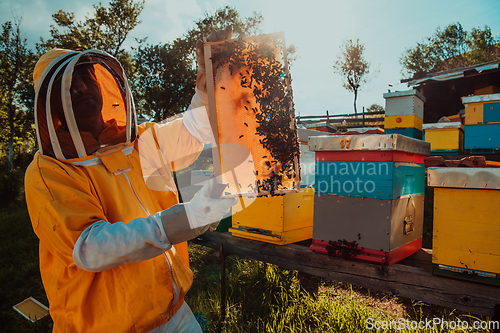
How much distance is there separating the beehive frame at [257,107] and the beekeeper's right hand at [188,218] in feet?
0.78

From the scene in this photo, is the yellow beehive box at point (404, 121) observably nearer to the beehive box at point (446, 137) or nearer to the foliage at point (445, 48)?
the beehive box at point (446, 137)

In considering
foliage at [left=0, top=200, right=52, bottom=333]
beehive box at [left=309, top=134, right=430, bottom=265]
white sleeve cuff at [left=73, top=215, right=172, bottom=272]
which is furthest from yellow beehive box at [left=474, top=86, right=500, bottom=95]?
foliage at [left=0, top=200, right=52, bottom=333]

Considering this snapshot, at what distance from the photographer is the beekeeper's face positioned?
1462 mm

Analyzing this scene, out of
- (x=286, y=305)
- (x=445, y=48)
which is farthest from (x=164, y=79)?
(x=445, y=48)

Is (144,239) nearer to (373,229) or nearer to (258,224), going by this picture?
(373,229)

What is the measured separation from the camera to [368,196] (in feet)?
7.01

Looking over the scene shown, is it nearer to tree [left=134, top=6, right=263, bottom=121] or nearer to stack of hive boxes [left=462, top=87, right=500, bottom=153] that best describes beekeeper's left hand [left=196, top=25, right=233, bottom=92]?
stack of hive boxes [left=462, top=87, right=500, bottom=153]

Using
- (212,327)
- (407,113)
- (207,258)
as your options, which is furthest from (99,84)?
(407,113)

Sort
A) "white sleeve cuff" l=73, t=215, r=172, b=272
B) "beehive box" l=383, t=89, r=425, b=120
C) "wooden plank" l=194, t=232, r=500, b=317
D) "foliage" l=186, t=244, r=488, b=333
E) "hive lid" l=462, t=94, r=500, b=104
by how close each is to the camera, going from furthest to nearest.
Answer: "beehive box" l=383, t=89, r=425, b=120, "hive lid" l=462, t=94, r=500, b=104, "foliage" l=186, t=244, r=488, b=333, "wooden plank" l=194, t=232, r=500, b=317, "white sleeve cuff" l=73, t=215, r=172, b=272

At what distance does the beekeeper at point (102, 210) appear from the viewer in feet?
3.64

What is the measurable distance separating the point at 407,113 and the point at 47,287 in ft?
22.7

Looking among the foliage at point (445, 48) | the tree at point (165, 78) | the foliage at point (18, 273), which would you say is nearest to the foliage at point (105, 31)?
the tree at point (165, 78)

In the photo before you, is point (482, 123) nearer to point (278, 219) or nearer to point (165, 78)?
point (278, 219)

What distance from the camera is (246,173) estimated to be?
1506 millimetres
